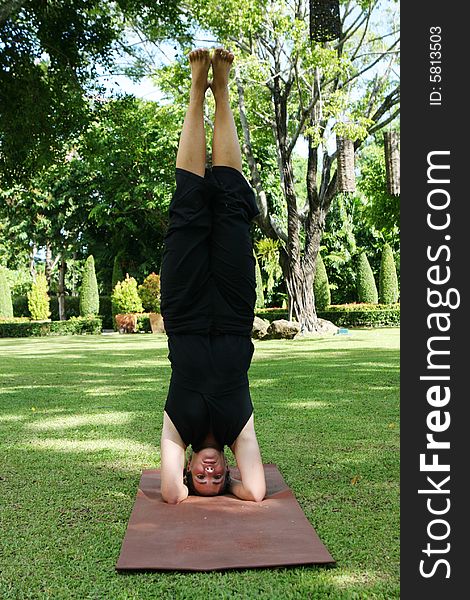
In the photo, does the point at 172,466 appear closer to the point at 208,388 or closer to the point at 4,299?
the point at 208,388

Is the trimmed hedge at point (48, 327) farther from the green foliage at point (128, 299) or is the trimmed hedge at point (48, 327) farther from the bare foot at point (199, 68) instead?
the bare foot at point (199, 68)

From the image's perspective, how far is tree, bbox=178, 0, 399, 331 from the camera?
1606 cm

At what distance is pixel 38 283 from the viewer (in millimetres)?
26234

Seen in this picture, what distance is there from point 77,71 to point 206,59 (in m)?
8.32

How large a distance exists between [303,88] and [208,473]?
16.2 metres

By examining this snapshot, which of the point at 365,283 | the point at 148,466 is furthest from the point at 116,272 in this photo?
the point at 148,466

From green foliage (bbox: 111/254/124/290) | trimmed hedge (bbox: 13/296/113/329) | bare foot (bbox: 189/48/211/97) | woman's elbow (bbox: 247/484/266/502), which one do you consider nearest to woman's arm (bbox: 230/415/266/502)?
woman's elbow (bbox: 247/484/266/502)

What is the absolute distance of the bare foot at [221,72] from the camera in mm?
4230

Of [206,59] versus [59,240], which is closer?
[206,59]

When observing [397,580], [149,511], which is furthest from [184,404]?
[397,580]

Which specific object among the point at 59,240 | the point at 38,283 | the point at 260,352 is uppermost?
the point at 59,240

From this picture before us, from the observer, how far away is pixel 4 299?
26203 millimetres

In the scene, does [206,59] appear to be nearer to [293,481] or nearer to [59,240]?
[293,481]

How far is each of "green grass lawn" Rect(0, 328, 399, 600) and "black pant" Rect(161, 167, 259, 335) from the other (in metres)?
1.14
